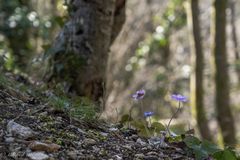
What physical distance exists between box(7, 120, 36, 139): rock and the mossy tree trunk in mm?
1787

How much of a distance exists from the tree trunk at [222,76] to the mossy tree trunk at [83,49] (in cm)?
326

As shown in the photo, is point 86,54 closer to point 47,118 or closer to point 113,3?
point 113,3

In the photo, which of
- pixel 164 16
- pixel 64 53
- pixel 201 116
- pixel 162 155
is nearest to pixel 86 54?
pixel 64 53

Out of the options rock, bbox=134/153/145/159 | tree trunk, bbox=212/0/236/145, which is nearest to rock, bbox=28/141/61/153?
rock, bbox=134/153/145/159

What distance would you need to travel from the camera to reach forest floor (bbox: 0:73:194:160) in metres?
2.30

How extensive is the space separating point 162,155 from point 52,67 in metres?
1.92

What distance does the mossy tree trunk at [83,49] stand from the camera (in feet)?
14.0

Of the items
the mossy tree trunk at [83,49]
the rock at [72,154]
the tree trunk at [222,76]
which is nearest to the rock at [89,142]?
the rock at [72,154]

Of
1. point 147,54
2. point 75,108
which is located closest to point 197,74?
point 147,54

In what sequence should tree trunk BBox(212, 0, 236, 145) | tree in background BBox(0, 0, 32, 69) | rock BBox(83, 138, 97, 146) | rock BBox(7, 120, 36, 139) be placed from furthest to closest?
Answer: tree in background BBox(0, 0, 32, 69), tree trunk BBox(212, 0, 236, 145), rock BBox(83, 138, 97, 146), rock BBox(7, 120, 36, 139)

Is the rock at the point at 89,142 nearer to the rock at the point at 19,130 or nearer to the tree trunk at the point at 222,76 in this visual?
the rock at the point at 19,130

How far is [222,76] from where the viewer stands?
24.4 ft

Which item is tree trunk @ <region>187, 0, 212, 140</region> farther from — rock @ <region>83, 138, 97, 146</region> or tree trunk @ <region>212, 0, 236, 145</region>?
rock @ <region>83, 138, 97, 146</region>

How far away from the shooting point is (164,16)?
9297mm
